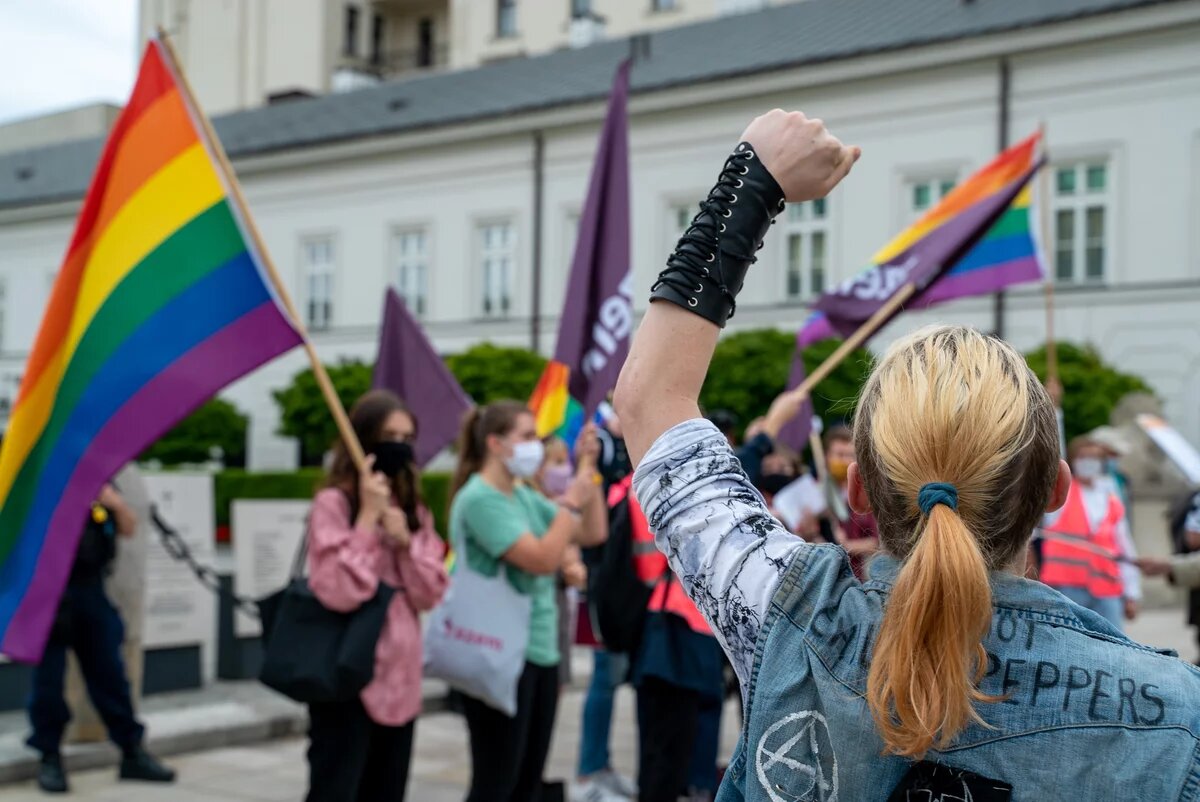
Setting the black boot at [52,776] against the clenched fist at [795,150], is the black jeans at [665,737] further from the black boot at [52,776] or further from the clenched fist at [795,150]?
the clenched fist at [795,150]

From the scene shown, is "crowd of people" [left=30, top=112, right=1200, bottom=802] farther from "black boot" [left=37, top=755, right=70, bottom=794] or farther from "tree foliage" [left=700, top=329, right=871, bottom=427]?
"tree foliage" [left=700, top=329, right=871, bottom=427]

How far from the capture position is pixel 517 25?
46750 mm

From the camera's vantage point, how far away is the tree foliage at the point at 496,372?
26453 millimetres

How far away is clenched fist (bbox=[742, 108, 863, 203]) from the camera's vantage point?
175 cm

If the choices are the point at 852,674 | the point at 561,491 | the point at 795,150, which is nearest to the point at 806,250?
the point at 561,491

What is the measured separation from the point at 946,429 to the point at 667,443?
14.4 inches

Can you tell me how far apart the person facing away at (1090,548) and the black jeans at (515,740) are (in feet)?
14.8

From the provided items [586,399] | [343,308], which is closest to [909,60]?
[343,308]

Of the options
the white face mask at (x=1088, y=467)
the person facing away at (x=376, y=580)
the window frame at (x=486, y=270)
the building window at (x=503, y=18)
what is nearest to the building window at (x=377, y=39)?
the building window at (x=503, y=18)

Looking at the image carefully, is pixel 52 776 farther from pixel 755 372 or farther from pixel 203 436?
pixel 203 436

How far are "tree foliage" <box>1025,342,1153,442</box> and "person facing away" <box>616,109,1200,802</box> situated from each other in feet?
62.4

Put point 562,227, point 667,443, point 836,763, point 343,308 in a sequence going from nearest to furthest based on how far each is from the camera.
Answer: point 836,763 → point 667,443 → point 562,227 → point 343,308

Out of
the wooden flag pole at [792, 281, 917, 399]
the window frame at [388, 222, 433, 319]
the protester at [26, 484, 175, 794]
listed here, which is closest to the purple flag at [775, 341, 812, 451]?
the wooden flag pole at [792, 281, 917, 399]

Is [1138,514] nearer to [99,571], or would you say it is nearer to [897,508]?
[99,571]
